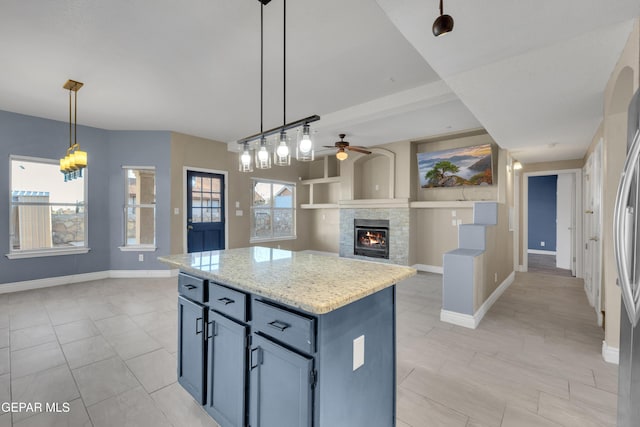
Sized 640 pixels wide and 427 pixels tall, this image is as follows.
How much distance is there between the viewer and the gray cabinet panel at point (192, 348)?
175cm

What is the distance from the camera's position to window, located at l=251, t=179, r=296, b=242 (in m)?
7.16

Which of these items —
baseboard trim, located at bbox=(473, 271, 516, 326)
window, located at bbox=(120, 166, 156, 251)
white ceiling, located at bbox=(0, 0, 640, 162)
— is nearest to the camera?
white ceiling, located at bbox=(0, 0, 640, 162)

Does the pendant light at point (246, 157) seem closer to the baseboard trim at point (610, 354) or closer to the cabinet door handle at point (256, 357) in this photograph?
the cabinet door handle at point (256, 357)

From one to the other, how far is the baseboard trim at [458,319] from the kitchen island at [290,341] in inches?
79.0

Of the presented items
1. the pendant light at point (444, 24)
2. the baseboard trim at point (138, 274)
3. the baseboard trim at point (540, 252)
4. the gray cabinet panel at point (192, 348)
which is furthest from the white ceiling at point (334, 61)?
the baseboard trim at point (540, 252)

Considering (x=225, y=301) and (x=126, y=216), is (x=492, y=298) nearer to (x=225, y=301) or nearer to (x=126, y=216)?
(x=225, y=301)

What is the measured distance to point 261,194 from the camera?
7352 millimetres

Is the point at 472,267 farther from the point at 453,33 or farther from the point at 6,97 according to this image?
the point at 6,97

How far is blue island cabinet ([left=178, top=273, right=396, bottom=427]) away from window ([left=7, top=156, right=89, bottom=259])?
4727mm

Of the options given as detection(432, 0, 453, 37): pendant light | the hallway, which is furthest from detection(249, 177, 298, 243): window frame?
detection(432, 0, 453, 37): pendant light

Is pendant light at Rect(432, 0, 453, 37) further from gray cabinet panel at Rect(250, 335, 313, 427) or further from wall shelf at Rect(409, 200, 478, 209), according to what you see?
wall shelf at Rect(409, 200, 478, 209)

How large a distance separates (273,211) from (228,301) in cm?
611

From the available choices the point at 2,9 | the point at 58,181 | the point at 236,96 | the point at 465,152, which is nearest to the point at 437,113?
the point at 465,152

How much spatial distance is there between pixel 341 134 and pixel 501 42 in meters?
3.67
